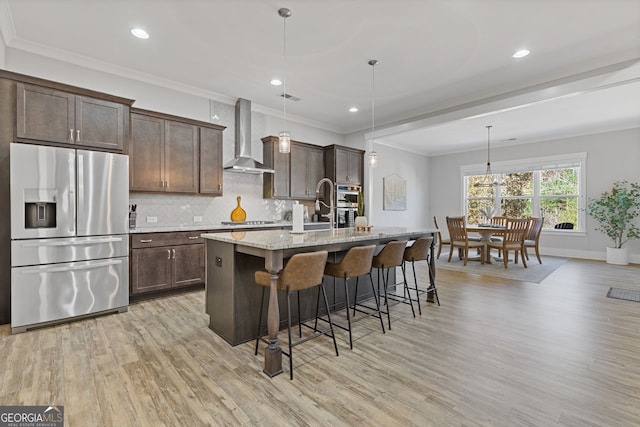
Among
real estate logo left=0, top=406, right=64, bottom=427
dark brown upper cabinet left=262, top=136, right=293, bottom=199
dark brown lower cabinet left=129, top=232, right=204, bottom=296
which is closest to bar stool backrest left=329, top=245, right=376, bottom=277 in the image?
real estate logo left=0, top=406, right=64, bottom=427

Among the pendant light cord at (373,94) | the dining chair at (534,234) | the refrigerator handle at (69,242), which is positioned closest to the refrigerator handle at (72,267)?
the refrigerator handle at (69,242)

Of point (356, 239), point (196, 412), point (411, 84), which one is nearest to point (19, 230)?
point (196, 412)

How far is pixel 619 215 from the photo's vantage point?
6.41 m

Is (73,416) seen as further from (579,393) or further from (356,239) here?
(579,393)

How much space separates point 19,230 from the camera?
2869mm

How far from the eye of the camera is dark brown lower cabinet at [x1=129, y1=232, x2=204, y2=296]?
3.76 m

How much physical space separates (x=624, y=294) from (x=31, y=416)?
6.31m

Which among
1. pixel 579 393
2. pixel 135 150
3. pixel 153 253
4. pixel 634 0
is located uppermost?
pixel 634 0

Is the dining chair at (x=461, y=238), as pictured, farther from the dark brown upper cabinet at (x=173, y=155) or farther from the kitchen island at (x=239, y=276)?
the dark brown upper cabinet at (x=173, y=155)

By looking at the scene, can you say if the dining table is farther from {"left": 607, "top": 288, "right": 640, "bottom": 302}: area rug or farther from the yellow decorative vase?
the yellow decorative vase

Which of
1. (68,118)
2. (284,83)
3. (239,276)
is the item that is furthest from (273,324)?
(284,83)

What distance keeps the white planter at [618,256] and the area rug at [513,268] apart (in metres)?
0.77

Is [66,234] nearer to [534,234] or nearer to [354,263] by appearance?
[354,263]

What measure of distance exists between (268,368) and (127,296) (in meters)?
2.27
